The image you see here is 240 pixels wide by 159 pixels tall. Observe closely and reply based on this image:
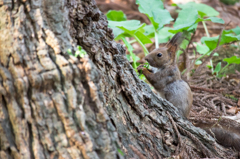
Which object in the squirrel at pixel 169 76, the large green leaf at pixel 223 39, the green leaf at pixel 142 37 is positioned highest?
the green leaf at pixel 142 37

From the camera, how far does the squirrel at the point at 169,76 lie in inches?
144

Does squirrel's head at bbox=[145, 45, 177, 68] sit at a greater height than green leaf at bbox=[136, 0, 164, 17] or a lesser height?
lesser

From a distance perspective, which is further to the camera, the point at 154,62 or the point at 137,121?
the point at 154,62

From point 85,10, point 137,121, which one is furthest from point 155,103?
point 85,10

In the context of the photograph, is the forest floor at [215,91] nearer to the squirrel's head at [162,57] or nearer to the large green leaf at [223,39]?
the large green leaf at [223,39]

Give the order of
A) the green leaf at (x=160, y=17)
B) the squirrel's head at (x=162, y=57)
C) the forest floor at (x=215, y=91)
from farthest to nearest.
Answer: the squirrel's head at (x=162, y=57) < the green leaf at (x=160, y=17) < the forest floor at (x=215, y=91)

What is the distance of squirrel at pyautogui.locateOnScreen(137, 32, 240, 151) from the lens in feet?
12.0

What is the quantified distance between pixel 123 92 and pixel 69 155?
719mm

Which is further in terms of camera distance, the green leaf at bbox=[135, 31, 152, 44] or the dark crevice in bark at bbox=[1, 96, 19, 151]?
the green leaf at bbox=[135, 31, 152, 44]

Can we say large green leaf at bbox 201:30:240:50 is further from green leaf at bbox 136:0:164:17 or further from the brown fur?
green leaf at bbox 136:0:164:17

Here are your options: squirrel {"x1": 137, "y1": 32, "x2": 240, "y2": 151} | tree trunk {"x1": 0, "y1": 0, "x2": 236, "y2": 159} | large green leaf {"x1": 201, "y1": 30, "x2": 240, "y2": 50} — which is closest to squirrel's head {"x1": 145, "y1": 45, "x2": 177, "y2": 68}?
squirrel {"x1": 137, "y1": 32, "x2": 240, "y2": 151}

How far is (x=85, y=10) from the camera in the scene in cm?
177

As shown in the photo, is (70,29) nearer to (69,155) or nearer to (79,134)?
(79,134)

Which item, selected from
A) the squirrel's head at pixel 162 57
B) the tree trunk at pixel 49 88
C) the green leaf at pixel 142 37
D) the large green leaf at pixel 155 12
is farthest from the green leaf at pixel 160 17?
the tree trunk at pixel 49 88
